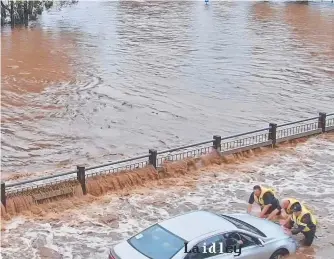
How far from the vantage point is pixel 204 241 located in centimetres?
902

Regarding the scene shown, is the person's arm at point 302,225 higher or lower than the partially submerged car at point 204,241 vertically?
lower

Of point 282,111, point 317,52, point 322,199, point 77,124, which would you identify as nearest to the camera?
point 322,199

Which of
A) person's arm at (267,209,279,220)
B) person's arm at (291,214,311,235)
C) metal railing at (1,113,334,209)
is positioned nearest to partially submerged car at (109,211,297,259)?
person's arm at (291,214,311,235)

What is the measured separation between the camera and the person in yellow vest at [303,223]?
1104 cm

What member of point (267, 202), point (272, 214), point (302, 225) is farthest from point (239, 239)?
point (267, 202)

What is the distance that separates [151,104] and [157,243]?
16275 millimetres

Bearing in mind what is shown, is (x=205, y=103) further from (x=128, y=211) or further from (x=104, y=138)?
(x=128, y=211)

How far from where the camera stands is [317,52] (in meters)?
38.1

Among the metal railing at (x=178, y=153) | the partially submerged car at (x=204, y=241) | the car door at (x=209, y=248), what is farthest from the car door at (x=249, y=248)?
the metal railing at (x=178, y=153)

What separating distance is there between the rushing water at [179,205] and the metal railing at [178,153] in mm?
644

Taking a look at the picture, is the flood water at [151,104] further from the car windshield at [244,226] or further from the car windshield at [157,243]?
the car windshield at [157,243]

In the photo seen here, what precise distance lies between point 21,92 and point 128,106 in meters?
5.58

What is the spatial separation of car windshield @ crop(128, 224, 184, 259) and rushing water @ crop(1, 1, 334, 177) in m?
8.57

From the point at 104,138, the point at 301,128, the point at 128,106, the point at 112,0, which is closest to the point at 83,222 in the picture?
the point at 104,138
